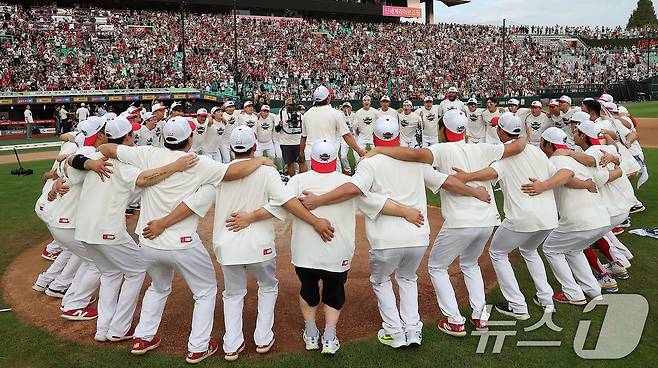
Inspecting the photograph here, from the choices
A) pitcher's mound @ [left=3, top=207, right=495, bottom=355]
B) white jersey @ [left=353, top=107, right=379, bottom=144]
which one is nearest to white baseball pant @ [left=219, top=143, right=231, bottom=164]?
white jersey @ [left=353, top=107, right=379, bottom=144]

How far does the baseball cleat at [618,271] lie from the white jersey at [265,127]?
954 cm

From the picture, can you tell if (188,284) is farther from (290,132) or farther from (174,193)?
(290,132)

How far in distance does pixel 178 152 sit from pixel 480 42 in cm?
5367

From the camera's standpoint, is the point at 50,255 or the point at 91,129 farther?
the point at 50,255

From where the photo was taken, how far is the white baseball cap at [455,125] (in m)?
5.29

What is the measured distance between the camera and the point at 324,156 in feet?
15.3

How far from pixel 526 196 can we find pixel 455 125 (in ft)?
3.76

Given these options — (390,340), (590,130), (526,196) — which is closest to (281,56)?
(590,130)

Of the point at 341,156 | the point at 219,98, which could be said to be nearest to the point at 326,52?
the point at 219,98

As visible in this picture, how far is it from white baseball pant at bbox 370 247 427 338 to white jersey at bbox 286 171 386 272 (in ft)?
1.27

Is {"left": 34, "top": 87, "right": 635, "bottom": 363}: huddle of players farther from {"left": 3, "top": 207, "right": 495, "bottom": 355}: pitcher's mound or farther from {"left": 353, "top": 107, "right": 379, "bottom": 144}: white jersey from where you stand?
{"left": 353, "top": 107, "right": 379, "bottom": 144}: white jersey

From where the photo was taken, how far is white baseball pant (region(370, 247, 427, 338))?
4.88 meters

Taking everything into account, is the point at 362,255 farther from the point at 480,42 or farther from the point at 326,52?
the point at 480,42

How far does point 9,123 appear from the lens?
26.0m
